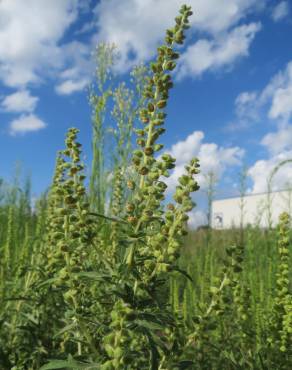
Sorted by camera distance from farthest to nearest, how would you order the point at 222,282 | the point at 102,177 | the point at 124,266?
the point at 102,177 → the point at 222,282 → the point at 124,266

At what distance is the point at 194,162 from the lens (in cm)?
150

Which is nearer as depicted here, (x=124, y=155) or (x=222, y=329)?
(x=222, y=329)

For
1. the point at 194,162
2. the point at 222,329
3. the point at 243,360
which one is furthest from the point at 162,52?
the point at 222,329

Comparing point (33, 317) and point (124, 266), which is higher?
point (124, 266)

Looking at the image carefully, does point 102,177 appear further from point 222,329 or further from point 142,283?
point 142,283

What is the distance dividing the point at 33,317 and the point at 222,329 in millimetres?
1220

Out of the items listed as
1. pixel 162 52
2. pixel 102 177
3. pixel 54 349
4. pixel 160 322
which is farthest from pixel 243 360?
pixel 102 177

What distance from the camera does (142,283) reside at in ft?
4.50

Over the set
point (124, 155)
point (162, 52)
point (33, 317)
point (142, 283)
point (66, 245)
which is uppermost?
point (124, 155)

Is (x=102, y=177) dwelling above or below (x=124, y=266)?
above

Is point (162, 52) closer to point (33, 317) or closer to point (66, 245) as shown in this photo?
point (66, 245)

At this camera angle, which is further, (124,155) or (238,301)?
(124,155)

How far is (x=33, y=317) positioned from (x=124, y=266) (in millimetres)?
1369

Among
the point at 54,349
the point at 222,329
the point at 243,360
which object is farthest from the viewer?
the point at 222,329
